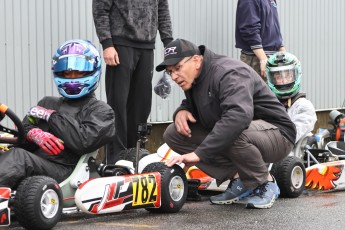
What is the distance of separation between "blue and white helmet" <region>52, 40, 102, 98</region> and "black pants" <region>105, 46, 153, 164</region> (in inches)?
47.0

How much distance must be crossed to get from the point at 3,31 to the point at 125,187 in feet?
8.18

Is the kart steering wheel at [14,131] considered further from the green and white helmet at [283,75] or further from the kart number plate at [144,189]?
the green and white helmet at [283,75]

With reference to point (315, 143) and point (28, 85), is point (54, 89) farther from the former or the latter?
point (315, 143)

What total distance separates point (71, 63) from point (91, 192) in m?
0.95

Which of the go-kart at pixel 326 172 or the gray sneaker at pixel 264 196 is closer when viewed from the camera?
the gray sneaker at pixel 264 196

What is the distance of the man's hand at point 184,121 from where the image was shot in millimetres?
6031

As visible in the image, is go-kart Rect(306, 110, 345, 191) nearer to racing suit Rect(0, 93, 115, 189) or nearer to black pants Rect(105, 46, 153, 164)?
black pants Rect(105, 46, 153, 164)

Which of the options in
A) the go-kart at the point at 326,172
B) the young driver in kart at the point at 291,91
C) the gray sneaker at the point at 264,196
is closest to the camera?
the gray sneaker at the point at 264,196

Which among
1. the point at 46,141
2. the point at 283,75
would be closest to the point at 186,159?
the point at 46,141

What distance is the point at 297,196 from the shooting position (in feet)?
21.7

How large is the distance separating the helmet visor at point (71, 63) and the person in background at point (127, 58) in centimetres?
125

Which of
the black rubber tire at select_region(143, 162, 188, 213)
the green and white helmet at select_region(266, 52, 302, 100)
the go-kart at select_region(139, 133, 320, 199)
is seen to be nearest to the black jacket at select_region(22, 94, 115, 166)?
the black rubber tire at select_region(143, 162, 188, 213)

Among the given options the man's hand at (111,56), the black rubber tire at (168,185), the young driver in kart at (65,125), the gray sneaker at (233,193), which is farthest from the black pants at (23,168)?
the man's hand at (111,56)

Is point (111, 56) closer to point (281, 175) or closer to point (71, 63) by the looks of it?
point (71, 63)
